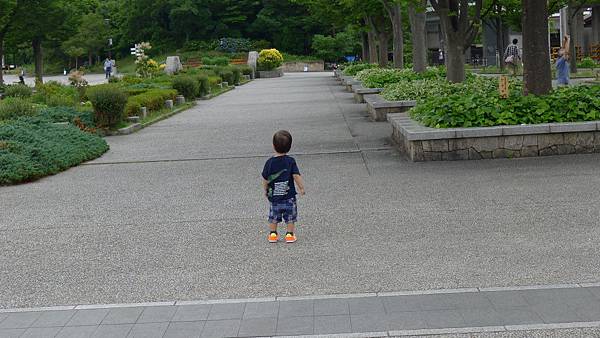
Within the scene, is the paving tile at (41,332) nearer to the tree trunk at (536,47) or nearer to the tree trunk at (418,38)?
the tree trunk at (536,47)

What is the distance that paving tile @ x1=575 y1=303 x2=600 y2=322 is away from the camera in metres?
5.20

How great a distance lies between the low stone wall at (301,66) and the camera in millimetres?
80938

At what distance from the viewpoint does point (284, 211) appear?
7.67 meters

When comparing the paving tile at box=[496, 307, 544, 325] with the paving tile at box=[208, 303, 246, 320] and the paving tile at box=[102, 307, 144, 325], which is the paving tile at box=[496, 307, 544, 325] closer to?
the paving tile at box=[208, 303, 246, 320]

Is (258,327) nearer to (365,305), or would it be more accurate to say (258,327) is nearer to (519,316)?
(365,305)

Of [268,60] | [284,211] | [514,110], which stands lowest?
[284,211]

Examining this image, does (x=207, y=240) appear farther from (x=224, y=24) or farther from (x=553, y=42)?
(x=224, y=24)

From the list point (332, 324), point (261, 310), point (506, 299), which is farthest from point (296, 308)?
point (506, 299)

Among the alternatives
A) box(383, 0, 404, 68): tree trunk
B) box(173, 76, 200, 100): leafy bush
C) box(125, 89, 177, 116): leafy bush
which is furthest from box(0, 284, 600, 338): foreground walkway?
box(173, 76, 200, 100): leafy bush

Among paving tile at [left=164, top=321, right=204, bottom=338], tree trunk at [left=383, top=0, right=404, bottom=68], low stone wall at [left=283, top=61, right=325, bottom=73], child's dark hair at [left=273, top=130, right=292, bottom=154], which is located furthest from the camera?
low stone wall at [left=283, top=61, right=325, bottom=73]

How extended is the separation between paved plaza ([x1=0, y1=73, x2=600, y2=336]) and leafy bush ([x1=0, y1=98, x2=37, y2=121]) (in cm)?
471

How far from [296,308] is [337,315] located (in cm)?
36

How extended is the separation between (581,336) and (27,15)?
41375 mm

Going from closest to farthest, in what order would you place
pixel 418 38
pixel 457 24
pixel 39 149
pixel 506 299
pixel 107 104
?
1. pixel 506 299
2. pixel 39 149
3. pixel 457 24
4. pixel 107 104
5. pixel 418 38
